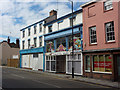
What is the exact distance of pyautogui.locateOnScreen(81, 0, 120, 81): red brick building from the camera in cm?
1612

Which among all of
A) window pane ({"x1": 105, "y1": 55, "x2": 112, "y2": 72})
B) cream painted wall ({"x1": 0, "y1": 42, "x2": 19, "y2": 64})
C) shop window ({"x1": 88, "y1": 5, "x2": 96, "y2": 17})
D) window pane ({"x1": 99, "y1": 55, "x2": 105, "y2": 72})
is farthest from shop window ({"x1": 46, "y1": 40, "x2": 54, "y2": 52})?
cream painted wall ({"x1": 0, "y1": 42, "x2": 19, "y2": 64})

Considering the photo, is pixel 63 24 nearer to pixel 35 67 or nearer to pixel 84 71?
pixel 84 71

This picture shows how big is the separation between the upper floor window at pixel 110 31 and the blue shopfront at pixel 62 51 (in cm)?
420

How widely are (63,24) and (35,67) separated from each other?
38.3ft

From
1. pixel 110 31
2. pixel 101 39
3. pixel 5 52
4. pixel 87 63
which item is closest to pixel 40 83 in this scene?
pixel 87 63

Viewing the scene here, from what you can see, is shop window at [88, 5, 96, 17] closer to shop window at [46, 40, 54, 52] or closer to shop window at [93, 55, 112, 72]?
shop window at [93, 55, 112, 72]

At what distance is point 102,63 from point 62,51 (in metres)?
7.72

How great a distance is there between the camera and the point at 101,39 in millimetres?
17734

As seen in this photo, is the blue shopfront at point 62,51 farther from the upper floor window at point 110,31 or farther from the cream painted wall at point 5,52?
the cream painted wall at point 5,52

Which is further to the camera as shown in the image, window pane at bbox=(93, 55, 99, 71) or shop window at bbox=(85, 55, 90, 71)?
shop window at bbox=(85, 55, 90, 71)

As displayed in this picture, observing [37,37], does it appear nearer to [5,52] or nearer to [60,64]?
[60,64]

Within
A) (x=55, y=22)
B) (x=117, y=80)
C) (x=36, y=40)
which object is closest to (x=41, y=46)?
(x=36, y=40)

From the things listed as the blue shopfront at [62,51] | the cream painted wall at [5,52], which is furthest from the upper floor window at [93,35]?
the cream painted wall at [5,52]

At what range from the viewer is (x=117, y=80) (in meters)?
15.9
